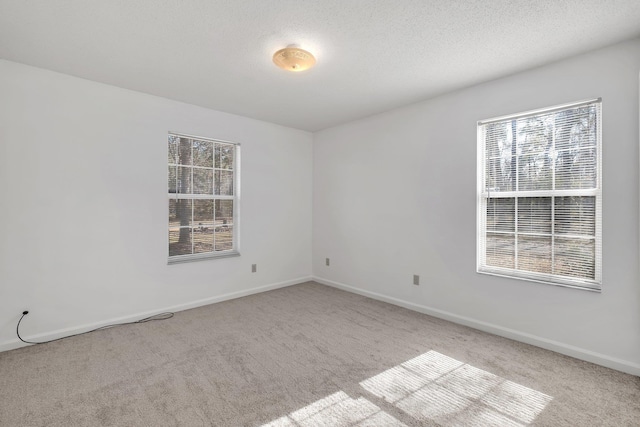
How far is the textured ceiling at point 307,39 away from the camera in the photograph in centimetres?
195

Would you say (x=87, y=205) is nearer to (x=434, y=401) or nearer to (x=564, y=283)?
(x=434, y=401)

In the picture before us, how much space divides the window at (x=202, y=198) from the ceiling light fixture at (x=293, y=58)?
192cm

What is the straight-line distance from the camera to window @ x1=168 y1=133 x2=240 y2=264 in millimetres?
3729

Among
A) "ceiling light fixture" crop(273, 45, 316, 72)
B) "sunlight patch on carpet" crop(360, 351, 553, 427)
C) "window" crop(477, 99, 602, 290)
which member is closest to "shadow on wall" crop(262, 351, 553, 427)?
"sunlight patch on carpet" crop(360, 351, 553, 427)

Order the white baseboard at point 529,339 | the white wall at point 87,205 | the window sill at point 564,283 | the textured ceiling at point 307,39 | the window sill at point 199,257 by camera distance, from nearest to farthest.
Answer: the textured ceiling at point 307,39 < the white baseboard at point 529,339 < the window sill at point 564,283 < the white wall at point 87,205 < the window sill at point 199,257

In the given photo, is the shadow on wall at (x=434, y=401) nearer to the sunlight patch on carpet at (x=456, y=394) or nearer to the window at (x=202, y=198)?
the sunlight patch on carpet at (x=456, y=394)

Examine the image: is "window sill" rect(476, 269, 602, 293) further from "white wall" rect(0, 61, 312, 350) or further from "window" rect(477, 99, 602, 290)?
"white wall" rect(0, 61, 312, 350)

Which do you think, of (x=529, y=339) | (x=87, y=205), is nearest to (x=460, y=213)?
(x=529, y=339)

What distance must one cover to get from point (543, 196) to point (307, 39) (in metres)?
2.50

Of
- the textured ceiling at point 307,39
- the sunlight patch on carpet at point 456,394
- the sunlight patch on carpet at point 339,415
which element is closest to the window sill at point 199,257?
the textured ceiling at point 307,39

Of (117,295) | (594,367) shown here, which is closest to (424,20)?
(594,367)

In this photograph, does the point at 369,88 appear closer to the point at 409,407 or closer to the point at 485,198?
the point at 485,198

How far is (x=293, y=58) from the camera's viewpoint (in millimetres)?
2406

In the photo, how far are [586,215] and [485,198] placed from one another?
32.4 inches
